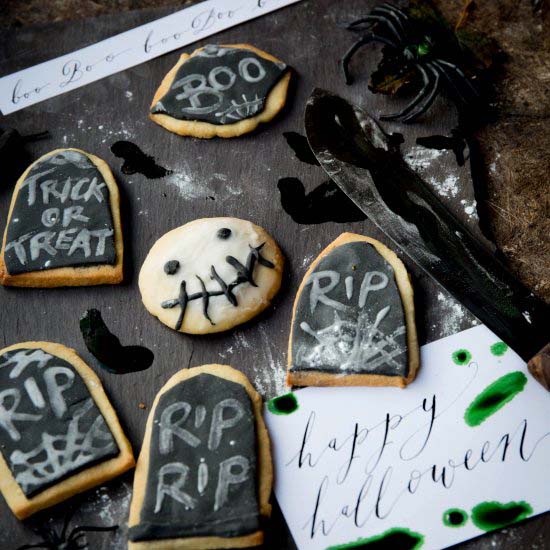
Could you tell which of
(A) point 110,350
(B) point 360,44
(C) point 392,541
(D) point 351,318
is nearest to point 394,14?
(B) point 360,44

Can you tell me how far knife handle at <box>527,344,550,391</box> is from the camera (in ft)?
3.48

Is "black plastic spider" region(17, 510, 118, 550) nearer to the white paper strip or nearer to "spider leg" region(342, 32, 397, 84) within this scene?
the white paper strip

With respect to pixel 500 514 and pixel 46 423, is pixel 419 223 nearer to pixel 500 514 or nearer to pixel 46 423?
pixel 500 514

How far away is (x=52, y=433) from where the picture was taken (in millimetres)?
1080

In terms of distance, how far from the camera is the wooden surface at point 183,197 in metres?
1.15

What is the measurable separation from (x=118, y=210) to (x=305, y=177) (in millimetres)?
380

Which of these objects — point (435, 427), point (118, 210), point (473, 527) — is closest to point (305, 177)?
point (118, 210)

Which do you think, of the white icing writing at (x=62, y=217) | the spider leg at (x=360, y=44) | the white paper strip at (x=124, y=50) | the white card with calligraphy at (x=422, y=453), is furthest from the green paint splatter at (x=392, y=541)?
the white paper strip at (x=124, y=50)

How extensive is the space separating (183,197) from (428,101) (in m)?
0.54

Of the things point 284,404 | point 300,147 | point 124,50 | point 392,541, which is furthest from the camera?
point 124,50

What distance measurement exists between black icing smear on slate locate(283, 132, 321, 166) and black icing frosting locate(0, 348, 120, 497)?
618mm

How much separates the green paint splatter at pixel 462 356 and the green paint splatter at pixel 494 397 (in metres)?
0.06

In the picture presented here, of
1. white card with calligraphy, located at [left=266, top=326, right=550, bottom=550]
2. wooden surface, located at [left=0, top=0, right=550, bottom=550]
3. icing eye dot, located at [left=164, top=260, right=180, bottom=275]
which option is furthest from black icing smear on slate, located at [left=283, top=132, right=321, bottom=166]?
white card with calligraphy, located at [left=266, top=326, right=550, bottom=550]

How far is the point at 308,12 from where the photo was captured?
155 centimetres
